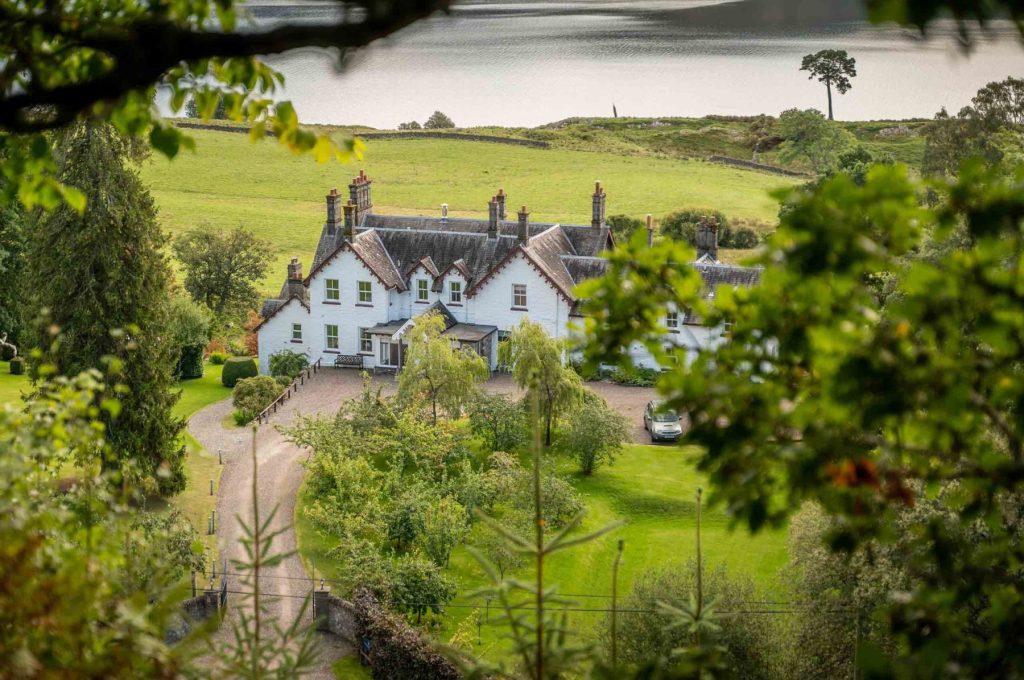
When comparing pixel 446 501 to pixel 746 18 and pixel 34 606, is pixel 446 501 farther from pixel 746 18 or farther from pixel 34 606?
pixel 746 18

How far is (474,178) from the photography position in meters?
87.9

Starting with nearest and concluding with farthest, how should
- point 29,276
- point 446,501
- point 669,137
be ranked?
point 446,501 < point 29,276 < point 669,137

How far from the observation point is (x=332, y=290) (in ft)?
159

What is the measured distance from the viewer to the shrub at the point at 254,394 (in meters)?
42.2

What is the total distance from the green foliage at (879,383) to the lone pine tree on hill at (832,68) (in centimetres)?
8990

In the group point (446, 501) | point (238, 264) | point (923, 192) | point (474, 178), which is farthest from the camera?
point (474, 178)

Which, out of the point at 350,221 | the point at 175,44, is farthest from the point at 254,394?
the point at 175,44

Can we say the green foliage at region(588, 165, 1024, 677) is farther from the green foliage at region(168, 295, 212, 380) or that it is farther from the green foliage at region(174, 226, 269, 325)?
the green foliage at region(174, 226, 269, 325)

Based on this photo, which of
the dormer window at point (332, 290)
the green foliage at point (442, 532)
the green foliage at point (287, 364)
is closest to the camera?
the green foliage at point (442, 532)

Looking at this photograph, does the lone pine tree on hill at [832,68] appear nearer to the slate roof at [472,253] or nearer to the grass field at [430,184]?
the grass field at [430,184]

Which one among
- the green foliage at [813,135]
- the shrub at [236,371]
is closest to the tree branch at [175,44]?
the shrub at [236,371]

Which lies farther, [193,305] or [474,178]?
[474,178]

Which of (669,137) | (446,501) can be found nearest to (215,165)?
(669,137)

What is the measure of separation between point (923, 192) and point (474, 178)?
45755mm
